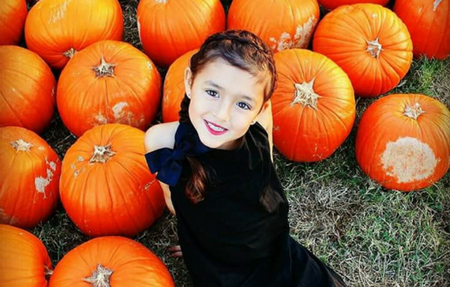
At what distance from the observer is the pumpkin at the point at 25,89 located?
2848 millimetres

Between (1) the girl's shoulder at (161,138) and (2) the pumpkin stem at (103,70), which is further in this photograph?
(2) the pumpkin stem at (103,70)

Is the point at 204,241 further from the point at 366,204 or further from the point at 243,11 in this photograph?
the point at 243,11

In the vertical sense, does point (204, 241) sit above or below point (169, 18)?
below

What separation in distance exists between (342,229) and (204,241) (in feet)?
3.13

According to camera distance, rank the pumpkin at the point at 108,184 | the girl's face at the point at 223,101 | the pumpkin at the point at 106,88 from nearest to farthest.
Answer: the girl's face at the point at 223,101 → the pumpkin at the point at 108,184 → the pumpkin at the point at 106,88

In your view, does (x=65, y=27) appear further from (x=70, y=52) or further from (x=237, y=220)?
(x=237, y=220)

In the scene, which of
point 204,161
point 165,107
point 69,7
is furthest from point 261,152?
point 69,7

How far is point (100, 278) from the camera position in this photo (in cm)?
216

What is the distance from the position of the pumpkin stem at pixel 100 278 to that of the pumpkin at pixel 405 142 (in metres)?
1.63

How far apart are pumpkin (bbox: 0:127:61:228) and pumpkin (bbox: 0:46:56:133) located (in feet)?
0.74

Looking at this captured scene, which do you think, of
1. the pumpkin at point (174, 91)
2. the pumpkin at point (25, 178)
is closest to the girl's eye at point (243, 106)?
the pumpkin at point (174, 91)

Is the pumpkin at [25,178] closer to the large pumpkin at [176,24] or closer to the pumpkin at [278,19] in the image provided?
the large pumpkin at [176,24]

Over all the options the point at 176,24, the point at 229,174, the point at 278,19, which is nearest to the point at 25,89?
the point at 176,24

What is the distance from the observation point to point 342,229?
2906 mm
